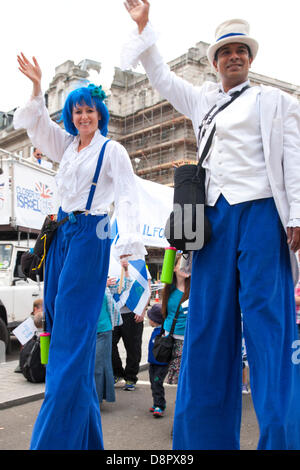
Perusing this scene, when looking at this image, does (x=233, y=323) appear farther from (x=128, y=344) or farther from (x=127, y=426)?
(x=128, y=344)

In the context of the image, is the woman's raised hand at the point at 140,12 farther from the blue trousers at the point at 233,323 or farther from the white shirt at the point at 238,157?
the blue trousers at the point at 233,323

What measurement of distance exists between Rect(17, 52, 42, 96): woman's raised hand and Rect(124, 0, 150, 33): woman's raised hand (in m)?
0.75

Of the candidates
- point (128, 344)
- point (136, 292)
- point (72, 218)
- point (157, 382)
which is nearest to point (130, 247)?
point (72, 218)

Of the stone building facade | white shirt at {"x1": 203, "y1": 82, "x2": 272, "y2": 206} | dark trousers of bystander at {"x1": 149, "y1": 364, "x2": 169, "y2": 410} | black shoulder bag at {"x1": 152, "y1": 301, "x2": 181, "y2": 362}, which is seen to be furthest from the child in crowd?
the stone building facade

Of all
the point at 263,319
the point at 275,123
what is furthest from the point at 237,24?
the point at 263,319

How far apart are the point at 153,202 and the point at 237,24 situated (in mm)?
6829

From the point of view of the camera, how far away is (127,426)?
4.23 meters

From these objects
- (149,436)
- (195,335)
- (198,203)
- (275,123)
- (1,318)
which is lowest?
(149,436)

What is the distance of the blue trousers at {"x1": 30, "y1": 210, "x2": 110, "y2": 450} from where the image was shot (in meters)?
2.35

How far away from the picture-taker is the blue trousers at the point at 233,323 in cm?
194

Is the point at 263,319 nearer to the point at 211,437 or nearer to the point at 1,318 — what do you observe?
the point at 211,437

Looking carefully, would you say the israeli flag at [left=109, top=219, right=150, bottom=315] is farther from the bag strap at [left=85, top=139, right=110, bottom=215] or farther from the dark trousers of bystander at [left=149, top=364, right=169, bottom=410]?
the bag strap at [left=85, top=139, right=110, bottom=215]
